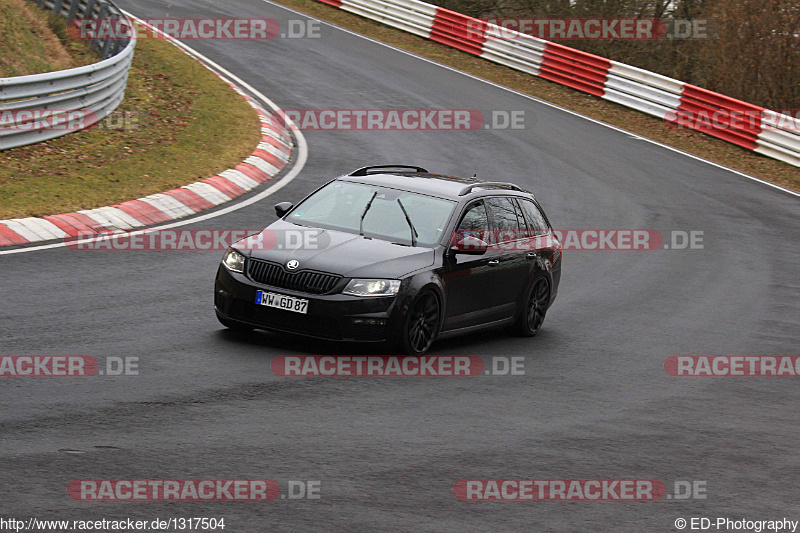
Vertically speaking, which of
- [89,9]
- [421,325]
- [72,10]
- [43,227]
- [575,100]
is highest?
[89,9]

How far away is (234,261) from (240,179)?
8390mm

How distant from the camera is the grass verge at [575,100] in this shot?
26.2 m

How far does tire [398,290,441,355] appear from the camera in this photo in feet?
32.3

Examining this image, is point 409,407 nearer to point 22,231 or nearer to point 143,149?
point 22,231

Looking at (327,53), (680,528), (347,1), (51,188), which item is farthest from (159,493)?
(347,1)

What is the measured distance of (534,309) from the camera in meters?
12.1

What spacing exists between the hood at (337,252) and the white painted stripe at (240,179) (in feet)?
25.1
